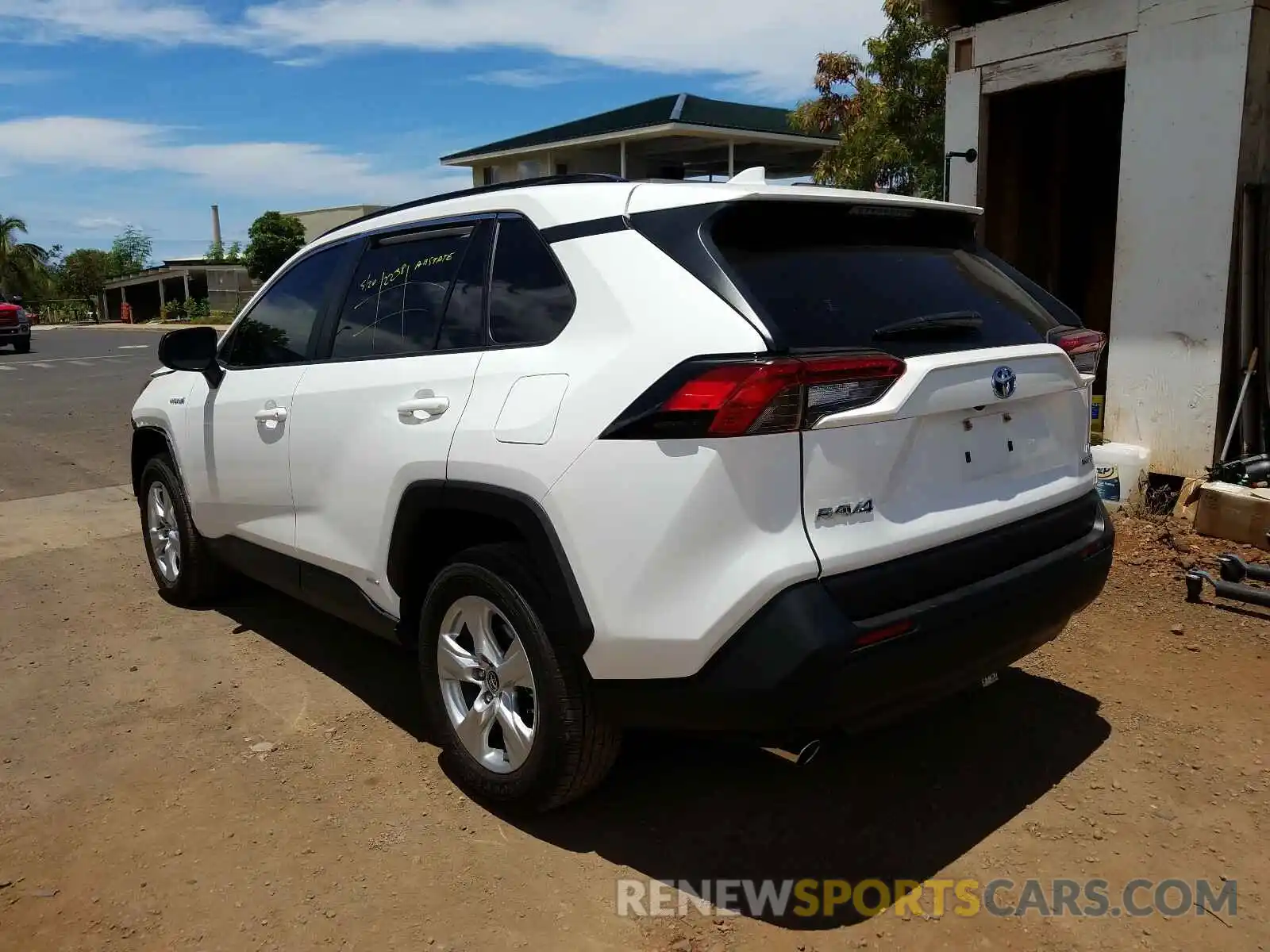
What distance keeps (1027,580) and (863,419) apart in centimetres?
80

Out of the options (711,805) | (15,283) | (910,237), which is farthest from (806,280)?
(15,283)

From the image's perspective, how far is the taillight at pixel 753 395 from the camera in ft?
7.97

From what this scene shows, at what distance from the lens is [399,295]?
3615 mm

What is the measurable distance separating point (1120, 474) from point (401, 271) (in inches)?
193

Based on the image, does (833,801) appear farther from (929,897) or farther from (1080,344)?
(1080,344)

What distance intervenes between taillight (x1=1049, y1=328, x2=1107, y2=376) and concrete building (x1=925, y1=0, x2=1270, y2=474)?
11.2ft

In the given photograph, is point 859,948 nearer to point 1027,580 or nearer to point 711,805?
point 711,805

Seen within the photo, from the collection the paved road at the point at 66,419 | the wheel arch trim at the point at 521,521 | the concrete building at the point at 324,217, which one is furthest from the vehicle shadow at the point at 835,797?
the concrete building at the point at 324,217

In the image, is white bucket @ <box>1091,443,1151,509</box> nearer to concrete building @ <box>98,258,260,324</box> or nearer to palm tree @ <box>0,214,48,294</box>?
concrete building @ <box>98,258,260,324</box>

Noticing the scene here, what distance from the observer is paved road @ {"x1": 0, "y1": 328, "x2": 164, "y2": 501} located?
897 centimetres

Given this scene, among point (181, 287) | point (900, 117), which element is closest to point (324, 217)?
point (181, 287)

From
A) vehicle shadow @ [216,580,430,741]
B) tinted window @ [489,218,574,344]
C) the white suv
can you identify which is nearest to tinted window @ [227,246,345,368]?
the white suv

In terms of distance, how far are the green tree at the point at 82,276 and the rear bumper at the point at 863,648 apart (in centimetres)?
7248

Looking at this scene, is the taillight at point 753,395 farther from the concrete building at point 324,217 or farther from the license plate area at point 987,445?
the concrete building at point 324,217
